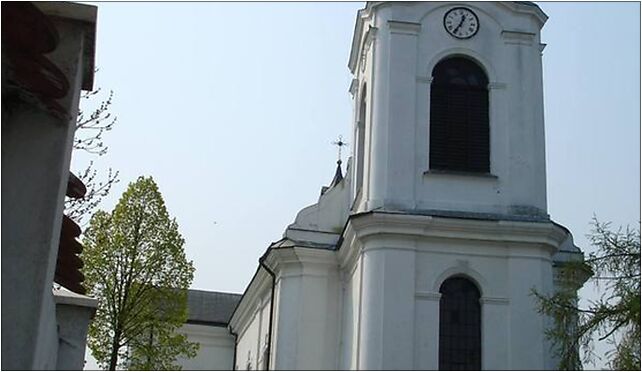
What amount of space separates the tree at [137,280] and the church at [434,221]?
3331 millimetres

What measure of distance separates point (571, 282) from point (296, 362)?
24.9 ft

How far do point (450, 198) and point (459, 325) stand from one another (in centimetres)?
261

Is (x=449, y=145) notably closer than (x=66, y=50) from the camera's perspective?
No

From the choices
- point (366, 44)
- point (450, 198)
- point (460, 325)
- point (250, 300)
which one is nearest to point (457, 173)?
point (450, 198)

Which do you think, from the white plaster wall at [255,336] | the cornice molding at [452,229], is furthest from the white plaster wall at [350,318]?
the white plaster wall at [255,336]

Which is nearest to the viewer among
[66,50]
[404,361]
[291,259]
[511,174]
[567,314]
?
[66,50]

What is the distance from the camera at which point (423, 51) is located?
19.6 m

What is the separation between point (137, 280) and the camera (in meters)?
23.0

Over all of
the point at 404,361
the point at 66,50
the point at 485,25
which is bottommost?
the point at 404,361

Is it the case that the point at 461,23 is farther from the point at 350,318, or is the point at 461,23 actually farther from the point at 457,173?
the point at 350,318

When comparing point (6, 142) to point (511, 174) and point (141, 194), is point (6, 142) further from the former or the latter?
point (141, 194)

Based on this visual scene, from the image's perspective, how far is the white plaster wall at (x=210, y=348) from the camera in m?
35.8

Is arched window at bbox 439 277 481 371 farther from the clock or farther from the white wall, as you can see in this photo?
the clock

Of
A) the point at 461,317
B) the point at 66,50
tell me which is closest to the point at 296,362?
the point at 461,317
